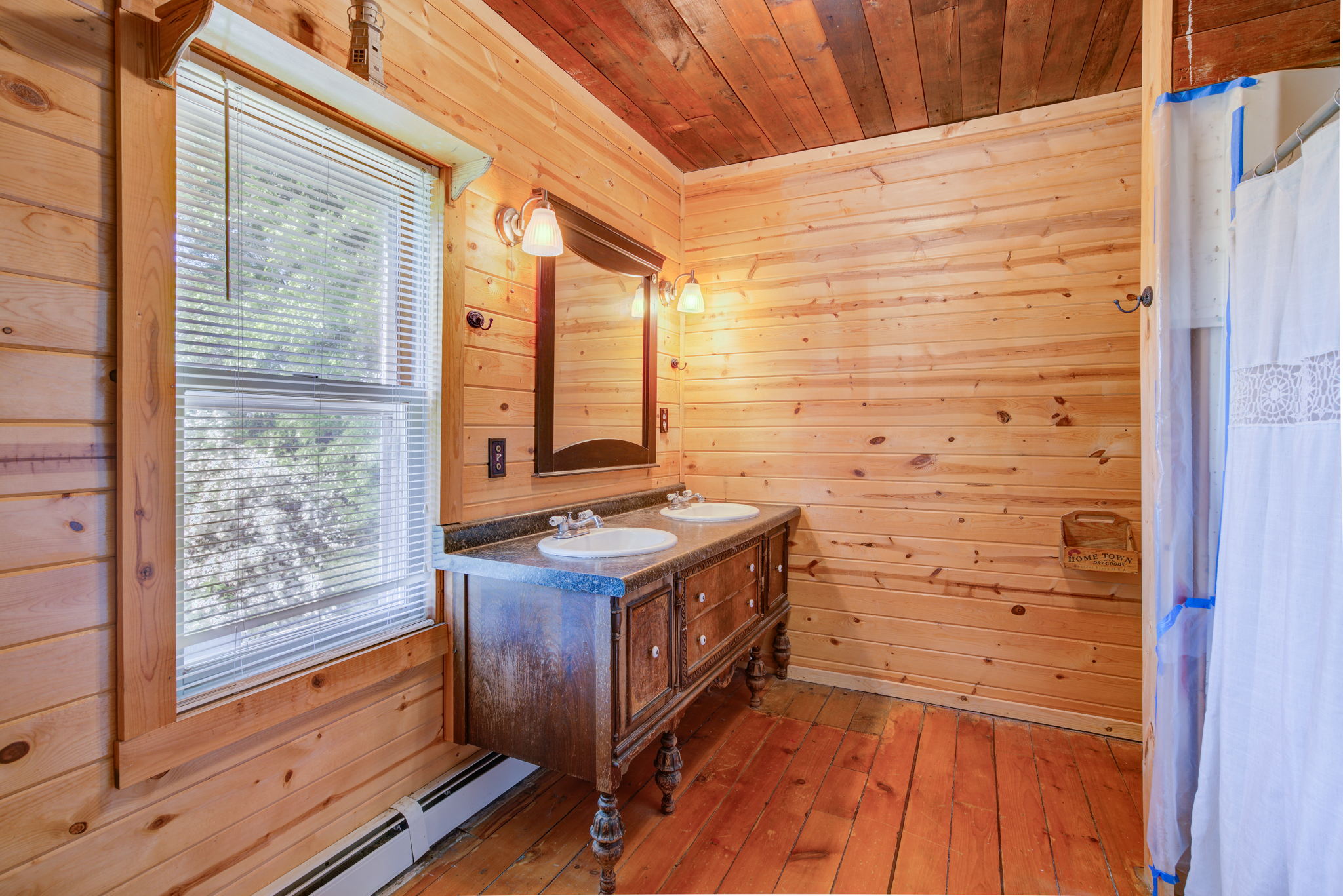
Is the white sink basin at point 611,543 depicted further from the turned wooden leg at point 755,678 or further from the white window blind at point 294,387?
the turned wooden leg at point 755,678

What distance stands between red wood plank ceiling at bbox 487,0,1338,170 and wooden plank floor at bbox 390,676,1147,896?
2.05 m

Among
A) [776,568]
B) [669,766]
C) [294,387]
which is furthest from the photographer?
[776,568]

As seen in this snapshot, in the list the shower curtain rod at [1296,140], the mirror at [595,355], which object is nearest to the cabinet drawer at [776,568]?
the mirror at [595,355]

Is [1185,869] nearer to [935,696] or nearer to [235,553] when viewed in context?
[935,696]

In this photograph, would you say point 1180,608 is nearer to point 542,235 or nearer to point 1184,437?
point 1184,437

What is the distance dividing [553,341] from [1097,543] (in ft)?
7.15

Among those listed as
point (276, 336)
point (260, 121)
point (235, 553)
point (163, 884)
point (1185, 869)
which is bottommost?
point (1185, 869)

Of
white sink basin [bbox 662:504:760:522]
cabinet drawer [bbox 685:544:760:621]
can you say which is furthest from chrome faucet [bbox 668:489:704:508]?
cabinet drawer [bbox 685:544:760:621]

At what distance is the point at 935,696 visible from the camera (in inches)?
105

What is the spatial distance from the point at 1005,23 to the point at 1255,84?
0.90 meters

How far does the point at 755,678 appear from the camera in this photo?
8.59ft

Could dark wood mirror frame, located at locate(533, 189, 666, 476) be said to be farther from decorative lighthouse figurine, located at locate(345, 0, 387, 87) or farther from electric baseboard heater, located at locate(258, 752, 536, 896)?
electric baseboard heater, located at locate(258, 752, 536, 896)

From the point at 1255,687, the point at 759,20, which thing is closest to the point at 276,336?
the point at 759,20

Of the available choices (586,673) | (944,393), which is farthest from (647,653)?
(944,393)
